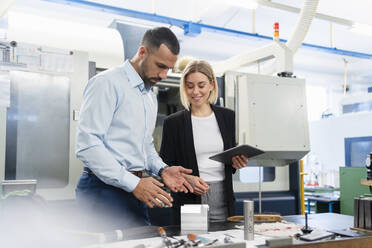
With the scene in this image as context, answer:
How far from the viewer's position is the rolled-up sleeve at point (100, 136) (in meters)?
1.24

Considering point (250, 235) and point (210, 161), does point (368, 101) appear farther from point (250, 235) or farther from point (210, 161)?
point (250, 235)

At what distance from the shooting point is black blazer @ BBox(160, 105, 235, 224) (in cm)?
178

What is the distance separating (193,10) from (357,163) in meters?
3.01

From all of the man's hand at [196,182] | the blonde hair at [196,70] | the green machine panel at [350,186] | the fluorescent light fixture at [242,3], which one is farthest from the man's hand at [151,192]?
the green machine panel at [350,186]

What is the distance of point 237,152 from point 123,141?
1.59 feet

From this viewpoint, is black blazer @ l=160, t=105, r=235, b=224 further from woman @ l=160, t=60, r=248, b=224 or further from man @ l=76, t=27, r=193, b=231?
man @ l=76, t=27, r=193, b=231

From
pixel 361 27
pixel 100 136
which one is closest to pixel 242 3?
pixel 361 27

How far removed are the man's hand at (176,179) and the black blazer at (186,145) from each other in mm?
324

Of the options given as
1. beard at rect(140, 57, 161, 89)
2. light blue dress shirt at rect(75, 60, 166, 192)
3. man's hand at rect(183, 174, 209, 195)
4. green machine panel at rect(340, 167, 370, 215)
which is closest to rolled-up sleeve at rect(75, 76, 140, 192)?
light blue dress shirt at rect(75, 60, 166, 192)

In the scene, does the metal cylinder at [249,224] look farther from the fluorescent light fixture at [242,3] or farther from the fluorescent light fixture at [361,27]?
the fluorescent light fixture at [361,27]

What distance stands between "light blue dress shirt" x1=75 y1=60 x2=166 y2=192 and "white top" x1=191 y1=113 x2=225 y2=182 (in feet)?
1.21


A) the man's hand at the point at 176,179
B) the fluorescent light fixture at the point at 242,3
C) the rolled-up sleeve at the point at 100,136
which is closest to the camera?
the rolled-up sleeve at the point at 100,136

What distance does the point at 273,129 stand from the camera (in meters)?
1.61

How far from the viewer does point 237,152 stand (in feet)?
4.99
